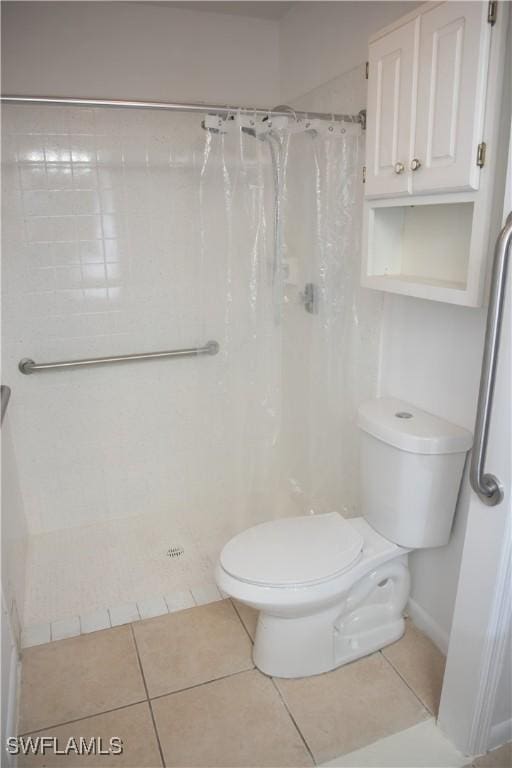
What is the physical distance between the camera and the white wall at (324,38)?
5.79ft

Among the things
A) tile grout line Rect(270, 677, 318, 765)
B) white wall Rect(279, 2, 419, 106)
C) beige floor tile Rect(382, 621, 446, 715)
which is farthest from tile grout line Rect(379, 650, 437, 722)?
white wall Rect(279, 2, 419, 106)

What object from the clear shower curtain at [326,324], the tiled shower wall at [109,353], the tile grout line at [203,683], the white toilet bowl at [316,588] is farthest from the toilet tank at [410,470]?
the tile grout line at [203,683]

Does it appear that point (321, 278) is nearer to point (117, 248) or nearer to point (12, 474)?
point (117, 248)

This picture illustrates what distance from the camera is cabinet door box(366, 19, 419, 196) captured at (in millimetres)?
1422

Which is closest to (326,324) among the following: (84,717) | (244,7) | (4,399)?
(4,399)

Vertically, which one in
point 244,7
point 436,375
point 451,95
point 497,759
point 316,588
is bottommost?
point 497,759

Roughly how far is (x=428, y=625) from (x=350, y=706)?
44 cm

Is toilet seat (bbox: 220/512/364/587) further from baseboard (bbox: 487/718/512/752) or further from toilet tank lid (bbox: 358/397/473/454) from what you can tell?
baseboard (bbox: 487/718/512/752)

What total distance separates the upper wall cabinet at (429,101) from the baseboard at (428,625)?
4.67 feet

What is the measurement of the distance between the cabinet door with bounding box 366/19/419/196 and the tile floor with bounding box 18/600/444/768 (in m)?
1.50

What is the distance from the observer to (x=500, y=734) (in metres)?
1.49

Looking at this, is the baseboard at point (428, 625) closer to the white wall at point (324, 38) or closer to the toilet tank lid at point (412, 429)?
the toilet tank lid at point (412, 429)

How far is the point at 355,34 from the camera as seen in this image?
186cm

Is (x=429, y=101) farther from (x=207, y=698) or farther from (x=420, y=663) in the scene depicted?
(x=207, y=698)
